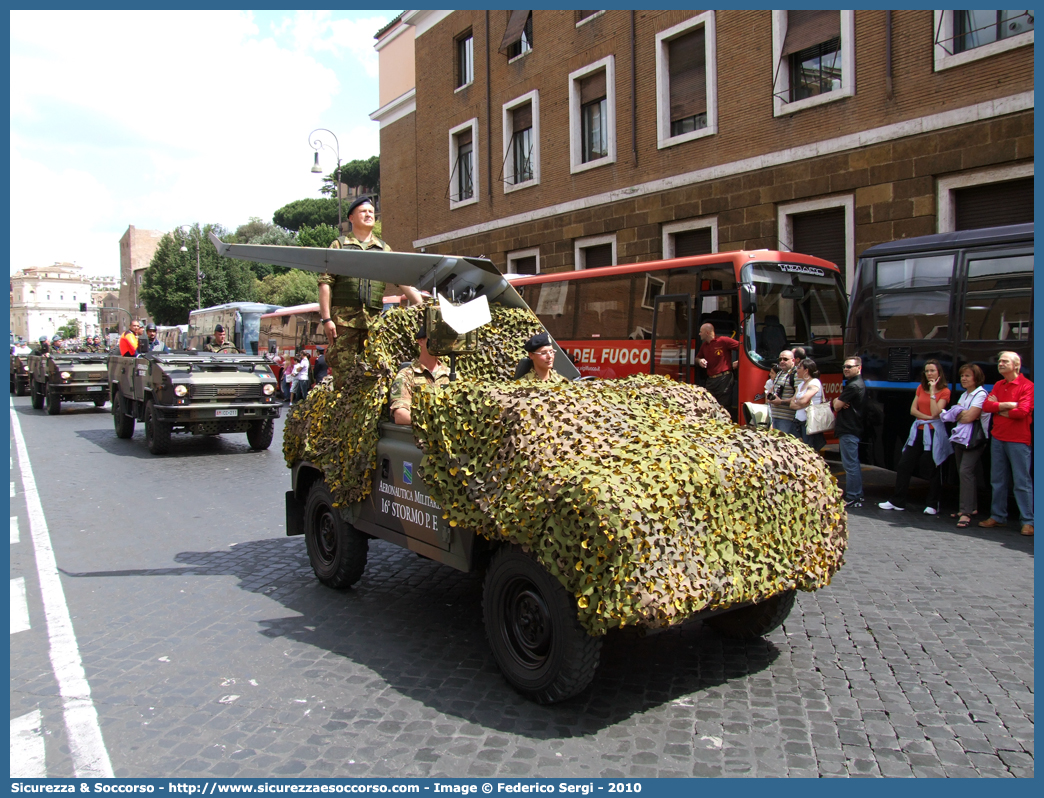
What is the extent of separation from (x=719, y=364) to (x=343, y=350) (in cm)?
810

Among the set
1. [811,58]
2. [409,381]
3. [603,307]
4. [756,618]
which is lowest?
[756,618]

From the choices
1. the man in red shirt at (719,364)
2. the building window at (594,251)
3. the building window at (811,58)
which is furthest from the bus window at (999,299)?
the building window at (594,251)

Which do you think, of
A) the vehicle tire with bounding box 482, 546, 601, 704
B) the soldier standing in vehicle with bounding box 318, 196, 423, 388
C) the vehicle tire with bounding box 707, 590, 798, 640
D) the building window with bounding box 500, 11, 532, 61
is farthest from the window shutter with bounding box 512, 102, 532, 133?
the vehicle tire with bounding box 482, 546, 601, 704

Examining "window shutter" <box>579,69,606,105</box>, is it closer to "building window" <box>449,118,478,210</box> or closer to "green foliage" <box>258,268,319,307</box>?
"building window" <box>449,118,478,210</box>

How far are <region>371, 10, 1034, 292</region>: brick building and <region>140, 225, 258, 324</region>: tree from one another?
36757mm

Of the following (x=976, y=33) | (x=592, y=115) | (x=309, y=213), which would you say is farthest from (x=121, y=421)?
(x=309, y=213)

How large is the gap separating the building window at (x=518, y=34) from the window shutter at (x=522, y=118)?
1515mm

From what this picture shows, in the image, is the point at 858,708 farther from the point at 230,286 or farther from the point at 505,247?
the point at 230,286

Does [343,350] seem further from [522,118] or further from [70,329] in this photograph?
[70,329]

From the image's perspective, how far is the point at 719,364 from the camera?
41.2 ft

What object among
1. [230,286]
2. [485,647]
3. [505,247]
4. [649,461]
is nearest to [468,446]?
[649,461]

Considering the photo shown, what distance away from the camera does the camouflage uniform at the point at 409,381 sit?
482cm

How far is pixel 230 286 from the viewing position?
6188 cm
